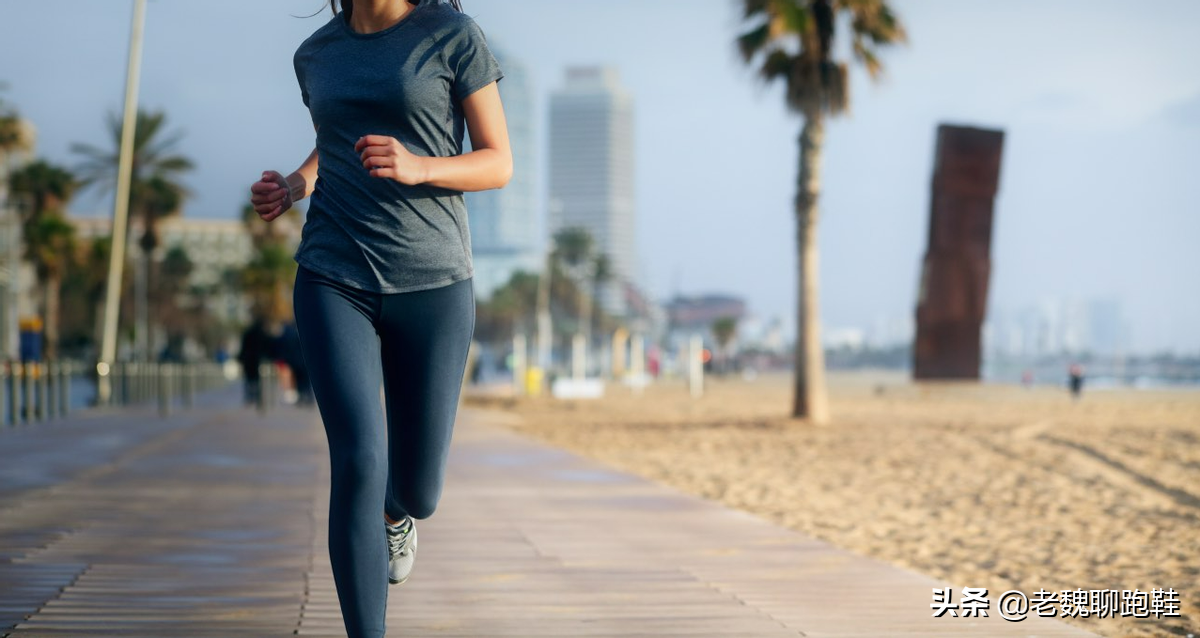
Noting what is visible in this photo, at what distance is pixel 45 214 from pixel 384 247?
211 ft

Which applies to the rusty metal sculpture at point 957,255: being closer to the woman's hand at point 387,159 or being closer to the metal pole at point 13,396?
the metal pole at point 13,396

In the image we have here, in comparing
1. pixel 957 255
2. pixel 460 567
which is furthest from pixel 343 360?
pixel 957 255

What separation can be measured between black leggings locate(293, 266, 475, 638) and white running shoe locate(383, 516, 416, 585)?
360 mm

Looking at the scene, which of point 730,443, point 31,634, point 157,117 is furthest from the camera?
point 157,117

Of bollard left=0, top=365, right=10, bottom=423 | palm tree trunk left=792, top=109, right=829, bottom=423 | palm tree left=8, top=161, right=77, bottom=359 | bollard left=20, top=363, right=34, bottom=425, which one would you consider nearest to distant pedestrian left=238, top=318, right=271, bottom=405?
bollard left=0, top=365, right=10, bottom=423

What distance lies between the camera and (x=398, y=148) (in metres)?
3.02

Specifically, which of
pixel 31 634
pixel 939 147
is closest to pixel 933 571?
pixel 31 634

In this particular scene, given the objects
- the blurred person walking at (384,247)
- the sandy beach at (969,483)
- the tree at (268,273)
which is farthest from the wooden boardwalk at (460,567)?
the tree at (268,273)

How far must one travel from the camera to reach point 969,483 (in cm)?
1245

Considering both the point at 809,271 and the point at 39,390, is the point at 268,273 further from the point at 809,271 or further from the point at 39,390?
the point at 39,390

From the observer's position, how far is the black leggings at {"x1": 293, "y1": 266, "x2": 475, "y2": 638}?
3121mm

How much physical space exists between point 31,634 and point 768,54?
1966 centimetres

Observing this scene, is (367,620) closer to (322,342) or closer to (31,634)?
(322,342)

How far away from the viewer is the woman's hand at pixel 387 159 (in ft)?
9.82
